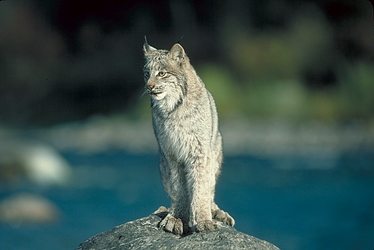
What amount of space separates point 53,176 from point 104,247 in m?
13.9

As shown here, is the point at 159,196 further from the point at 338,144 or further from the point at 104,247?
the point at 104,247

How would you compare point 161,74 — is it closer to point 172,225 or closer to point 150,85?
point 150,85

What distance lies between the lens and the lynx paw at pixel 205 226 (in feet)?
21.6

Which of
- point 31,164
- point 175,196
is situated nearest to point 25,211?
point 31,164

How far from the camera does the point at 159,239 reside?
6605 millimetres

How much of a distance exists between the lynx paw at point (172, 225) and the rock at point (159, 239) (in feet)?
0.19

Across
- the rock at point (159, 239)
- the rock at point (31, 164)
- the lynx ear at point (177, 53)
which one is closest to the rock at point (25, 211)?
the rock at point (31, 164)

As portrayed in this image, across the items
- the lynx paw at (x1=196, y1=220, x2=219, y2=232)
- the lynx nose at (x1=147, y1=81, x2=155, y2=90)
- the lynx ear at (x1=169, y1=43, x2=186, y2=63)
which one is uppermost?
the lynx ear at (x1=169, y1=43, x2=186, y2=63)

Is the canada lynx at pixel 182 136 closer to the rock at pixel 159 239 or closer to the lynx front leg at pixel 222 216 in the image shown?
the rock at pixel 159 239

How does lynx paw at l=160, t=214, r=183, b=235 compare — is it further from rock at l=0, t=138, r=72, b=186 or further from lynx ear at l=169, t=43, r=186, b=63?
rock at l=0, t=138, r=72, b=186

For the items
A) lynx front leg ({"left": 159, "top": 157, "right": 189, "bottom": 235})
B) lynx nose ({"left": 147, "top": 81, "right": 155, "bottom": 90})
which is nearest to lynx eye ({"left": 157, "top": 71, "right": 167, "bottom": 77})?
lynx nose ({"left": 147, "top": 81, "right": 155, "bottom": 90})

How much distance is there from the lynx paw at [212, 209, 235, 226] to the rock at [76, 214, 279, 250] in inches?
7.6

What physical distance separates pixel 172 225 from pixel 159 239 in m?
0.31

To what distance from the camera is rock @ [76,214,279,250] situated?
250 inches
